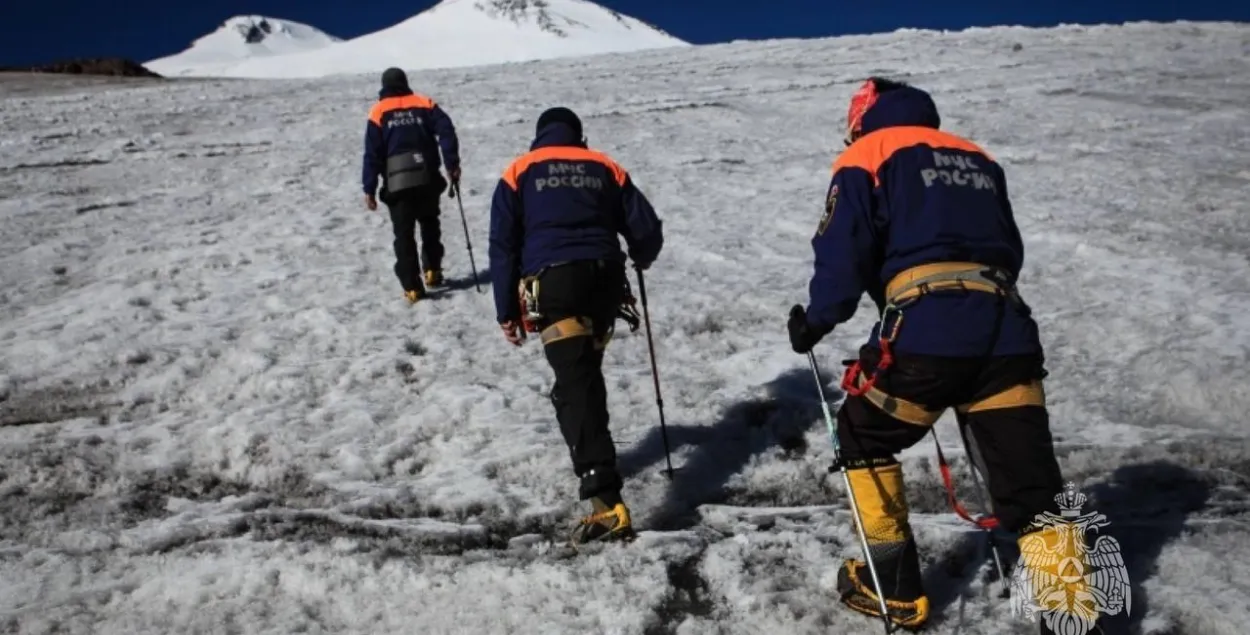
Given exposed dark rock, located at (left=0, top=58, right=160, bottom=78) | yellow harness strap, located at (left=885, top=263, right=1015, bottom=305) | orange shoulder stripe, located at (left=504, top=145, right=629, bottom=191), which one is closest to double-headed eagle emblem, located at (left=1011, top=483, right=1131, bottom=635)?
yellow harness strap, located at (left=885, top=263, right=1015, bottom=305)

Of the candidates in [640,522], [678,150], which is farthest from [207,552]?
[678,150]

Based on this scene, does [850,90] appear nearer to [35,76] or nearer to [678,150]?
[678,150]

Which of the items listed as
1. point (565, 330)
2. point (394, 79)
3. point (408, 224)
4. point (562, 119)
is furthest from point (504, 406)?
point (394, 79)

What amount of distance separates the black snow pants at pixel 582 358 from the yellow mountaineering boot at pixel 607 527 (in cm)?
10

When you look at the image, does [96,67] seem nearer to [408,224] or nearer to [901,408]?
[408,224]

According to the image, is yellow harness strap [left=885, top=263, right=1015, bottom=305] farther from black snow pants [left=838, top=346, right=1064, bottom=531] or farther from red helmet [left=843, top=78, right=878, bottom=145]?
red helmet [left=843, top=78, right=878, bottom=145]

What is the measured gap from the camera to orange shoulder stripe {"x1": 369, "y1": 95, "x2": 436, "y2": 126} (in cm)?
915

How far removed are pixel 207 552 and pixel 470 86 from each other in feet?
69.2

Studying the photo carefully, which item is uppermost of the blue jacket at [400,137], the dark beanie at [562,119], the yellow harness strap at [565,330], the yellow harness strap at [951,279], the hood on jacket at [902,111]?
the hood on jacket at [902,111]

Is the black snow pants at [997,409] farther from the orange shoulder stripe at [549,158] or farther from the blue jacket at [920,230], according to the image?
the orange shoulder stripe at [549,158]

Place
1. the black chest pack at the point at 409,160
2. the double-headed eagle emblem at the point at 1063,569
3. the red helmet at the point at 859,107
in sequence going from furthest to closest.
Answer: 1. the black chest pack at the point at 409,160
2. the red helmet at the point at 859,107
3. the double-headed eagle emblem at the point at 1063,569

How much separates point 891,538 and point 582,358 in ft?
6.20

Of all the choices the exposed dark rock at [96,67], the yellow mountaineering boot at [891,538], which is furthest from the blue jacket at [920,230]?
the exposed dark rock at [96,67]

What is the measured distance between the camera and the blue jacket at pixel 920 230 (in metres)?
3.45
